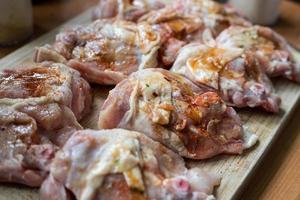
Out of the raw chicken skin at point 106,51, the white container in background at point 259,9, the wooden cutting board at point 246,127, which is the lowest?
the wooden cutting board at point 246,127

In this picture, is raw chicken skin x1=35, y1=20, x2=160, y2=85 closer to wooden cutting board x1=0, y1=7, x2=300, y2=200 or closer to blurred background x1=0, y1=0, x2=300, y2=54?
wooden cutting board x1=0, y1=7, x2=300, y2=200

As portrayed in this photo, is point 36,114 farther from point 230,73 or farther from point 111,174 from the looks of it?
point 230,73

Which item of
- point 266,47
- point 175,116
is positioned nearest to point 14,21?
point 175,116

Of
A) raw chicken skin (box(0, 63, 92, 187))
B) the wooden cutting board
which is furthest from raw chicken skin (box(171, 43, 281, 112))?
raw chicken skin (box(0, 63, 92, 187))

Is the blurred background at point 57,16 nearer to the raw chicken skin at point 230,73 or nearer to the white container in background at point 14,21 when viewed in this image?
the white container in background at point 14,21

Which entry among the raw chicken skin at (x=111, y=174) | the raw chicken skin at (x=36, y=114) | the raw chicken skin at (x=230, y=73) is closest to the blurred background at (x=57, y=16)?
the raw chicken skin at (x=36, y=114)
